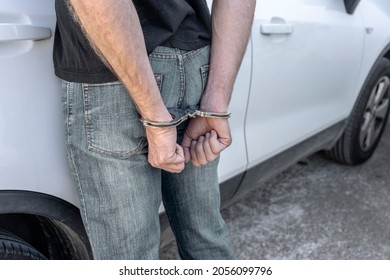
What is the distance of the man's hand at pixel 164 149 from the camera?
4.03 ft

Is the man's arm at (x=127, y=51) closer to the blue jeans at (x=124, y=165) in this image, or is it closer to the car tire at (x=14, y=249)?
the blue jeans at (x=124, y=165)

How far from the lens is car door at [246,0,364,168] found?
6.51 feet

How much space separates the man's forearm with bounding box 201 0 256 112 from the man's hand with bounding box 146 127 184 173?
162 millimetres

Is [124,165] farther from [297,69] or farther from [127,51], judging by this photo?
[297,69]

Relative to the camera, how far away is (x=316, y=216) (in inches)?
112

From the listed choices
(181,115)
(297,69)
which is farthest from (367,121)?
(181,115)

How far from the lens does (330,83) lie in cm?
255

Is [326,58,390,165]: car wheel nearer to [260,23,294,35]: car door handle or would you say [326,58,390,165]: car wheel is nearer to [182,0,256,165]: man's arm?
[260,23,294,35]: car door handle

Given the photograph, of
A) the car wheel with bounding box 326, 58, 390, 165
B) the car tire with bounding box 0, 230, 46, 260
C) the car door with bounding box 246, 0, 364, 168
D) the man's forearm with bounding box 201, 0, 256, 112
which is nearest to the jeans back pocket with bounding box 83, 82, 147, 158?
the man's forearm with bounding box 201, 0, 256, 112

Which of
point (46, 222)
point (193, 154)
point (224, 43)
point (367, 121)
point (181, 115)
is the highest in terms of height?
point (224, 43)

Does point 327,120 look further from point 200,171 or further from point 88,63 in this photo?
point 88,63

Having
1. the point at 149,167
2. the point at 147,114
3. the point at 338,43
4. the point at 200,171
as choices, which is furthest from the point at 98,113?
the point at 338,43

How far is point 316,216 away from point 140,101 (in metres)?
1.94

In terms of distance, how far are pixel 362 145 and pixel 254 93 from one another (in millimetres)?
1616
